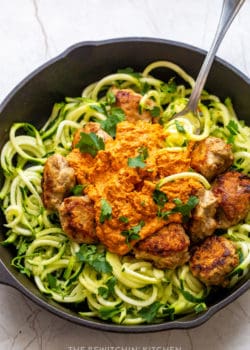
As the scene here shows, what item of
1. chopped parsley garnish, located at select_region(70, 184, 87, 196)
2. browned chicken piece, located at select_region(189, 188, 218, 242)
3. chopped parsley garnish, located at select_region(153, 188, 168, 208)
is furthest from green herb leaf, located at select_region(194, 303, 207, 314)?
chopped parsley garnish, located at select_region(70, 184, 87, 196)

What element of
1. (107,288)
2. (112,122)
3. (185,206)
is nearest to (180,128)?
(112,122)

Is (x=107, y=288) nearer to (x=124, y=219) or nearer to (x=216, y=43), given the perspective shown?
(x=124, y=219)

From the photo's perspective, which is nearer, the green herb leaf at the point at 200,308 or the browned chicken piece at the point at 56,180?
the green herb leaf at the point at 200,308

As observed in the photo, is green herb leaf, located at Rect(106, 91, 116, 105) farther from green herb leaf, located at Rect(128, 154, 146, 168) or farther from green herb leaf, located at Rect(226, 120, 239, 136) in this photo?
green herb leaf, located at Rect(226, 120, 239, 136)

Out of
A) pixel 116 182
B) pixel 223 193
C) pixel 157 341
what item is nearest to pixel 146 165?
pixel 116 182

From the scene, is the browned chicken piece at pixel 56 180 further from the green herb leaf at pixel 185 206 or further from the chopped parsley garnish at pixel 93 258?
the green herb leaf at pixel 185 206

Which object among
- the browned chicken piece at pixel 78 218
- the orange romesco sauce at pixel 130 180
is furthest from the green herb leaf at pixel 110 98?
the browned chicken piece at pixel 78 218
